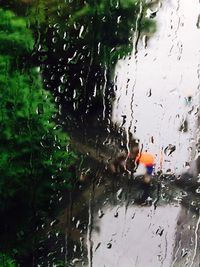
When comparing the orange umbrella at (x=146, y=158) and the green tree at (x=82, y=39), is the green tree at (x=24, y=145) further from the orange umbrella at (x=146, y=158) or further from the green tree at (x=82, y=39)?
the orange umbrella at (x=146, y=158)

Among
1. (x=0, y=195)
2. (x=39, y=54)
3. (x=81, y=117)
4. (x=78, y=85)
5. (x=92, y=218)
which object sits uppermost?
(x=39, y=54)

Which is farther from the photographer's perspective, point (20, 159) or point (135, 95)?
point (135, 95)

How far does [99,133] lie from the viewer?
3395mm

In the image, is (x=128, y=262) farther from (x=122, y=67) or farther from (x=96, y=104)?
(x=122, y=67)

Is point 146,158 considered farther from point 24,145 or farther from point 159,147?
point 24,145

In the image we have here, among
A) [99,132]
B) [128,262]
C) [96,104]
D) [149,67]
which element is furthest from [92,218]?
[149,67]

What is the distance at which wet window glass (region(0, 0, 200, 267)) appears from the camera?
8.42ft

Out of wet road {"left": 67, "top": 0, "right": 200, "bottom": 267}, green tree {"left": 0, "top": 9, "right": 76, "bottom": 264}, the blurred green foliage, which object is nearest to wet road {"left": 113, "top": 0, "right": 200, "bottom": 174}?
wet road {"left": 67, "top": 0, "right": 200, "bottom": 267}

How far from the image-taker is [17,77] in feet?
8.07

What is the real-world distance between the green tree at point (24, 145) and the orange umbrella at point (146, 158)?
29.4 inches

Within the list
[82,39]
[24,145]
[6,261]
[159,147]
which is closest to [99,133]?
[159,147]

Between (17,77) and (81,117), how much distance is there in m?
0.98

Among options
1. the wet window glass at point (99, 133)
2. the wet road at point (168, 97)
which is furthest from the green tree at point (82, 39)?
the wet road at point (168, 97)

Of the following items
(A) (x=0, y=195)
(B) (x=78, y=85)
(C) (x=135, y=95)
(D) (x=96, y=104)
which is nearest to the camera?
(A) (x=0, y=195)
